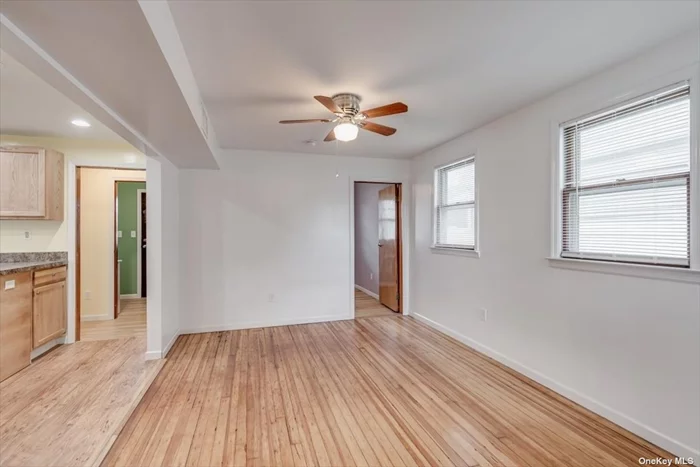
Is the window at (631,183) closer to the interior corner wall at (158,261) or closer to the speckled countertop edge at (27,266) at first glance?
the interior corner wall at (158,261)

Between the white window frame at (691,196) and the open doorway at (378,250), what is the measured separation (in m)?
2.62

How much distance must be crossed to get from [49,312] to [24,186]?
1348mm

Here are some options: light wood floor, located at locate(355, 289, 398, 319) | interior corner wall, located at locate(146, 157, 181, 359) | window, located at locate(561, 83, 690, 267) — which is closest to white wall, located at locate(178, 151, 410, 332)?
light wood floor, located at locate(355, 289, 398, 319)

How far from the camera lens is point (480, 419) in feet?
7.39

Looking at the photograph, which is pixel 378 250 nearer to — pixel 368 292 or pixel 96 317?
pixel 368 292

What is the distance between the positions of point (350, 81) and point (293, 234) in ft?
8.44

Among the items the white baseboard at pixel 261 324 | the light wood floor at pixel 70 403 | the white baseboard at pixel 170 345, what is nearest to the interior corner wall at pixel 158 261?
the white baseboard at pixel 170 345

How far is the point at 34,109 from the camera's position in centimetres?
287

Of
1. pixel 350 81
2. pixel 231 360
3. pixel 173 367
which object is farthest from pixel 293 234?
pixel 350 81

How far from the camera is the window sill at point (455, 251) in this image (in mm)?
3631

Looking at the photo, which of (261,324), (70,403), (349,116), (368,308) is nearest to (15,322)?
(70,403)

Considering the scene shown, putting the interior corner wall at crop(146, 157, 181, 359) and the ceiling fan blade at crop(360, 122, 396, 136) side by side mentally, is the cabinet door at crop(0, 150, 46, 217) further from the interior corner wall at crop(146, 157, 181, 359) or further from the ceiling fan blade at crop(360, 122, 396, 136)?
the ceiling fan blade at crop(360, 122, 396, 136)

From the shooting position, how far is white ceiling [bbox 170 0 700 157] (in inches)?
65.1

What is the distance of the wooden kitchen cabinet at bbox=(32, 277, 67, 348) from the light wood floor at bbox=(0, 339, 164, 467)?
206 mm
